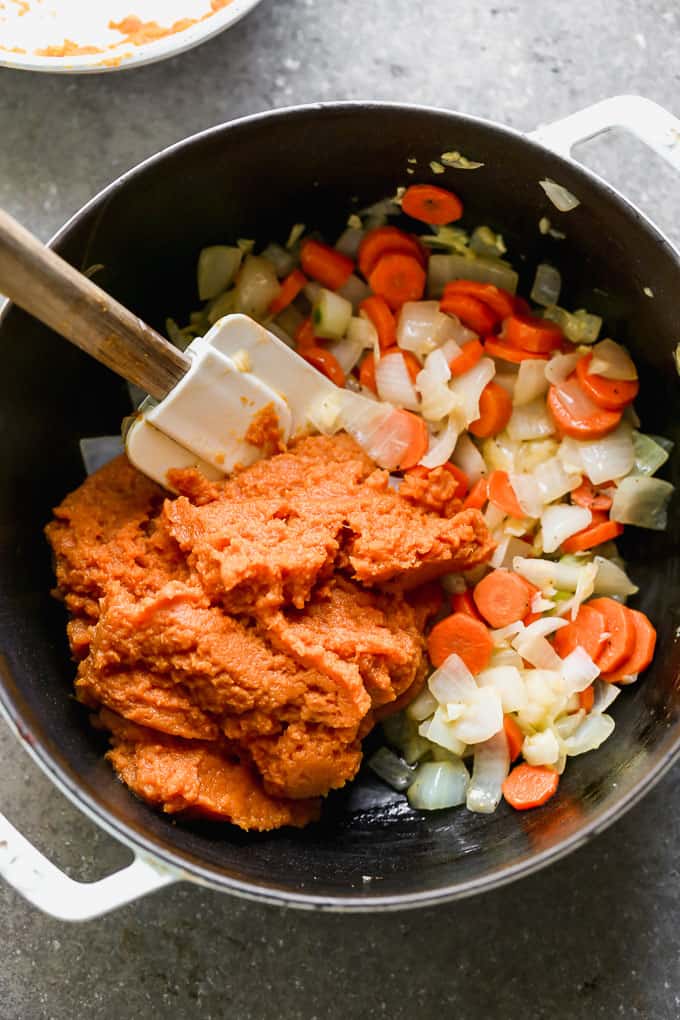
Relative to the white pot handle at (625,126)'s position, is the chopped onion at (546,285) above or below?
below

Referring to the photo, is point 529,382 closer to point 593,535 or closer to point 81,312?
point 593,535

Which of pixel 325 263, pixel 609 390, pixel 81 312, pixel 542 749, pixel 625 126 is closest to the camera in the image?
pixel 81 312

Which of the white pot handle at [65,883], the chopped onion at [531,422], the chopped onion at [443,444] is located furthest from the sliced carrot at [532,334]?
the white pot handle at [65,883]

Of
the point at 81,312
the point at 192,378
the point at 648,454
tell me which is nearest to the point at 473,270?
the point at 648,454

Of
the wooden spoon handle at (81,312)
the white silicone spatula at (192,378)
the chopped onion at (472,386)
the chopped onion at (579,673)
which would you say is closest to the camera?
the wooden spoon handle at (81,312)

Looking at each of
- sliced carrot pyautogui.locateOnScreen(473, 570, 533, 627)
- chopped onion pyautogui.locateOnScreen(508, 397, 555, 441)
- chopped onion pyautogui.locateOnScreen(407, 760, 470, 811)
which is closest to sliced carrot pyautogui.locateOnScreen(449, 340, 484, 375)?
chopped onion pyautogui.locateOnScreen(508, 397, 555, 441)

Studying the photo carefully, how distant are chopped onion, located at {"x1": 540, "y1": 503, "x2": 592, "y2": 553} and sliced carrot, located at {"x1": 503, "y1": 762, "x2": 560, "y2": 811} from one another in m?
0.46

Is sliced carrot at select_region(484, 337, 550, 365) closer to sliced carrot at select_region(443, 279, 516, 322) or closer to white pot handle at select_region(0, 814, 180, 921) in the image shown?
sliced carrot at select_region(443, 279, 516, 322)

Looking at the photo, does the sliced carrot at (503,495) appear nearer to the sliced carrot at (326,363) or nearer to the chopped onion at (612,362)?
the chopped onion at (612,362)

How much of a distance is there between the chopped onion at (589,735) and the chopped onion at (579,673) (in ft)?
0.23

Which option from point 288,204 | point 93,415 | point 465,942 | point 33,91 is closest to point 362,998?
point 465,942

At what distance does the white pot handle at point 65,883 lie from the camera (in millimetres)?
1703

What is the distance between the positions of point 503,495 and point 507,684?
1.31 feet

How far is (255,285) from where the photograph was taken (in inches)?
87.7
